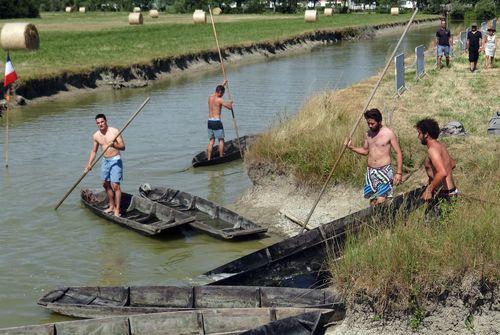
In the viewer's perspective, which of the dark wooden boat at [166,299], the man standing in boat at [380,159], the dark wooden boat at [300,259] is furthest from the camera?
the man standing in boat at [380,159]

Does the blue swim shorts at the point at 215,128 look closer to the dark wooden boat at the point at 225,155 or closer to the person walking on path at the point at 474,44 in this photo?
the dark wooden boat at the point at 225,155

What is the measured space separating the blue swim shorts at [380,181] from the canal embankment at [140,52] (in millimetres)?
21498

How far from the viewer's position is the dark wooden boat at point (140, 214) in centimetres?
1425

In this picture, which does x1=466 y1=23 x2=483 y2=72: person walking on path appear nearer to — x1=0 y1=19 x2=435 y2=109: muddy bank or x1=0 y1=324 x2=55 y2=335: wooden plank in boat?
x1=0 y1=19 x2=435 y2=109: muddy bank

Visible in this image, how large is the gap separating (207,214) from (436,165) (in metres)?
6.05

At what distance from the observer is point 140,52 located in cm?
4406

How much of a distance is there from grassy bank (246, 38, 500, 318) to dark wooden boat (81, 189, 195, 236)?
226 centimetres

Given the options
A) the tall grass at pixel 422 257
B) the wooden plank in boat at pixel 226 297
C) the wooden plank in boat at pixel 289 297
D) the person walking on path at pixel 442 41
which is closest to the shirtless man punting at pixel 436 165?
the tall grass at pixel 422 257

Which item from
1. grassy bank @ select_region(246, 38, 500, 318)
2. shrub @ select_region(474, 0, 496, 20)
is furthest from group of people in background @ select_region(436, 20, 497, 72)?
shrub @ select_region(474, 0, 496, 20)

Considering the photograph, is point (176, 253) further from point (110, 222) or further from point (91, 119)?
point (91, 119)

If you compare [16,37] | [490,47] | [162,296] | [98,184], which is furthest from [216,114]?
[16,37]

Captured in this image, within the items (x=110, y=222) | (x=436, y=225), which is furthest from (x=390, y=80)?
(x=436, y=225)

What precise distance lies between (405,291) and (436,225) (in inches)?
48.3

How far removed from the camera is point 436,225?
9938mm
